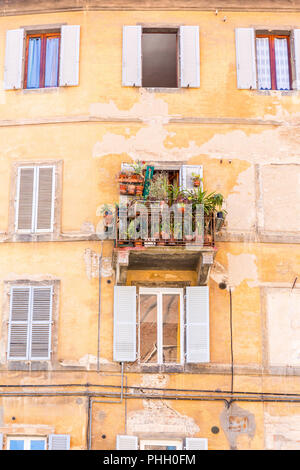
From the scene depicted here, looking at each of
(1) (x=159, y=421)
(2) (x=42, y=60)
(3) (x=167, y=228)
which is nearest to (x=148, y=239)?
(3) (x=167, y=228)

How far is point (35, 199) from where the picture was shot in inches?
557

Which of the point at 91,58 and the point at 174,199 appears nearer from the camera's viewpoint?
the point at 174,199

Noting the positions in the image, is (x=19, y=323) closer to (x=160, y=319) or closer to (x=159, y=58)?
(x=160, y=319)

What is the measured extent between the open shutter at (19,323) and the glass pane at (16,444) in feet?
5.05

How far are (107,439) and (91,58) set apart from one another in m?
7.88

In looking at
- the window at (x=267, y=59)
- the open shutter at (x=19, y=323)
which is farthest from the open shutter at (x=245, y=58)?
the open shutter at (x=19, y=323)

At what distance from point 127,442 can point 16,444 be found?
2106mm

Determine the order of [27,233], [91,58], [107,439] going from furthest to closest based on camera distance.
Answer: [91,58] → [27,233] → [107,439]

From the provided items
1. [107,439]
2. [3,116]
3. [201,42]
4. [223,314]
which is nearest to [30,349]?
[107,439]

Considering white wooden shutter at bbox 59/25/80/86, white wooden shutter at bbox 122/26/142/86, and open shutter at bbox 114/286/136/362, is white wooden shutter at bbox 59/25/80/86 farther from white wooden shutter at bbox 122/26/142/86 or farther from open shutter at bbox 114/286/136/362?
open shutter at bbox 114/286/136/362

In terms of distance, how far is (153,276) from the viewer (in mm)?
13688

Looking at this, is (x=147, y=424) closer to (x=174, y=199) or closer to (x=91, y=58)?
(x=174, y=199)

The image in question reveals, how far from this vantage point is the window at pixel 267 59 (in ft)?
48.4

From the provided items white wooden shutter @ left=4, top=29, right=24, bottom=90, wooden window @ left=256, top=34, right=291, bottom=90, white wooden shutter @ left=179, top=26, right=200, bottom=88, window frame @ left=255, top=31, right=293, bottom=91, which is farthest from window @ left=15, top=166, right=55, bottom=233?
window frame @ left=255, top=31, right=293, bottom=91
